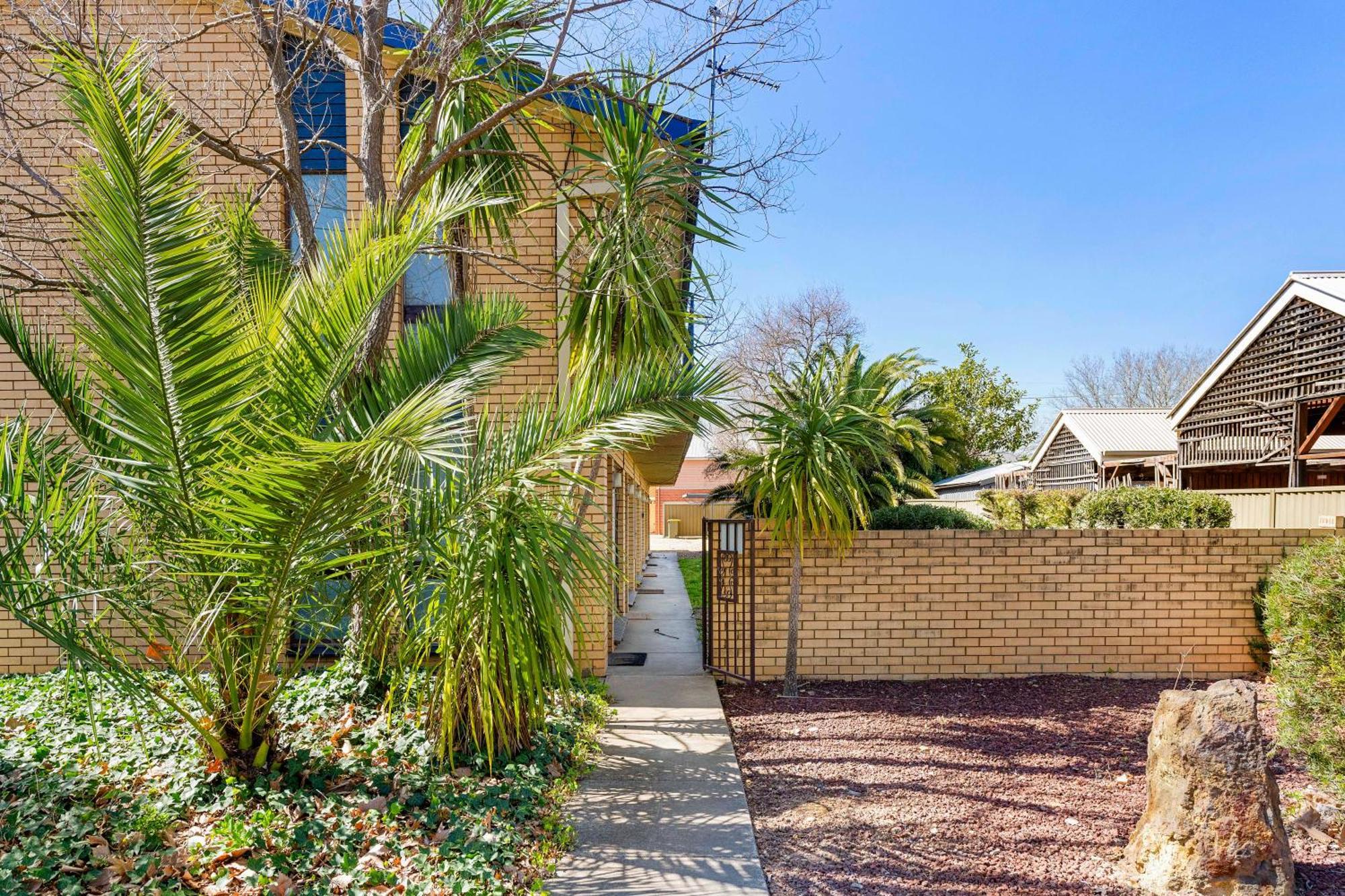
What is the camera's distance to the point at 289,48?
7445mm

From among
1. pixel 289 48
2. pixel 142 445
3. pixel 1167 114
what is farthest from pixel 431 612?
pixel 1167 114

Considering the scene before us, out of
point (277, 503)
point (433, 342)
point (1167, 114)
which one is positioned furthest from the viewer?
point (1167, 114)

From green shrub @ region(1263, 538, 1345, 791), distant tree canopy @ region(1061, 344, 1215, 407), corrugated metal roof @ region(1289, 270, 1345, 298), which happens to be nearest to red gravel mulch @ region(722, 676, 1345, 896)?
green shrub @ region(1263, 538, 1345, 791)

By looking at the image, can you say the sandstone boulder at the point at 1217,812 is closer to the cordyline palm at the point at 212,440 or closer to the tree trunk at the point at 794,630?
the cordyline palm at the point at 212,440

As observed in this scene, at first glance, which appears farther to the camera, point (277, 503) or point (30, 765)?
point (30, 765)

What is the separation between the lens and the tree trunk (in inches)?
262

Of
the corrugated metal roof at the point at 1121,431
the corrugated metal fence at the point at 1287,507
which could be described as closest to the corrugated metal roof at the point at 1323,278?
the corrugated metal fence at the point at 1287,507

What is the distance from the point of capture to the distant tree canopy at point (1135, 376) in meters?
40.8

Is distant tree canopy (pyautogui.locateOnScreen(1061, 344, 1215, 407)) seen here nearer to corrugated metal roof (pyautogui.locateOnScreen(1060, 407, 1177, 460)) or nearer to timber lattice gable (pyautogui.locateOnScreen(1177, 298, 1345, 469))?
corrugated metal roof (pyautogui.locateOnScreen(1060, 407, 1177, 460))

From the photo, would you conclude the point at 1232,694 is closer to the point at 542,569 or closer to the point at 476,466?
the point at 542,569

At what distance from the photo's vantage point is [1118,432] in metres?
27.3

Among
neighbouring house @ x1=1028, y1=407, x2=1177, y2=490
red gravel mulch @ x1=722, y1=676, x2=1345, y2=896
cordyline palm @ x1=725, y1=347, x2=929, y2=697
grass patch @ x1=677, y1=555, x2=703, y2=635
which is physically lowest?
grass patch @ x1=677, y1=555, x2=703, y2=635

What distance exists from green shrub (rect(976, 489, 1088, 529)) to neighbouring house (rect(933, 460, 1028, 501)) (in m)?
10.1

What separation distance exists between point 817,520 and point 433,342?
3.76 metres
